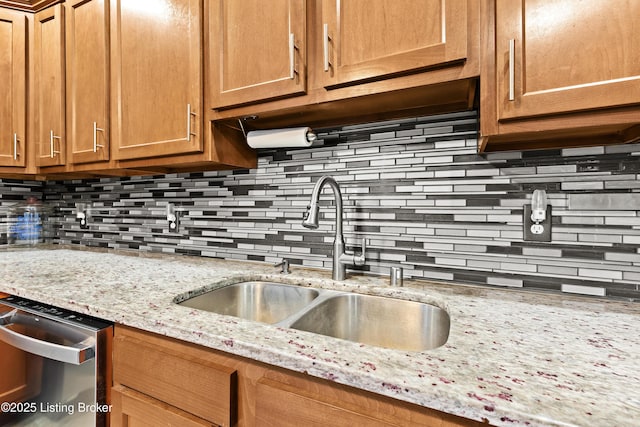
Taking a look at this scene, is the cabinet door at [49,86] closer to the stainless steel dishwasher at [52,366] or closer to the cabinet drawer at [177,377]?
the stainless steel dishwasher at [52,366]

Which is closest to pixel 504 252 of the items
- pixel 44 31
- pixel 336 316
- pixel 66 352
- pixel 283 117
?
pixel 336 316

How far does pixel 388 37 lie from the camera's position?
2.93 feet

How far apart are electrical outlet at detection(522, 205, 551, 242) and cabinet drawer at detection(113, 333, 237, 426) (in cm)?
95

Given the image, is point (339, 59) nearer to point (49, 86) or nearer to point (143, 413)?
point (143, 413)

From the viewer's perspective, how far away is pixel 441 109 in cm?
110

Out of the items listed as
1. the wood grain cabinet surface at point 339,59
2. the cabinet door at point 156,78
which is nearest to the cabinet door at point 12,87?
the cabinet door at point 156,78

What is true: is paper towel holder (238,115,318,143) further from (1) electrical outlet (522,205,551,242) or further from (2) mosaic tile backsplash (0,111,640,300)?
(1) electrical outlet (522,205,551,242)

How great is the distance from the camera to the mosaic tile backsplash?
0.93 m

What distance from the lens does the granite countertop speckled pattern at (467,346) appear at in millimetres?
456

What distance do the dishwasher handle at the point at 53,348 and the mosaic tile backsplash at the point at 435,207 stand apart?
75 cm

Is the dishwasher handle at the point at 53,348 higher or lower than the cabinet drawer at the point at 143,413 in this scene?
higher

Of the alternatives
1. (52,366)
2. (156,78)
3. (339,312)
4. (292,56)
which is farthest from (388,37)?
(52,366)

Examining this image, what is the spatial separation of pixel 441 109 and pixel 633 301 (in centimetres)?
80

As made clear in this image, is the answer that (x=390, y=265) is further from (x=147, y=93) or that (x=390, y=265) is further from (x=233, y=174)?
(x=147, y=93)
